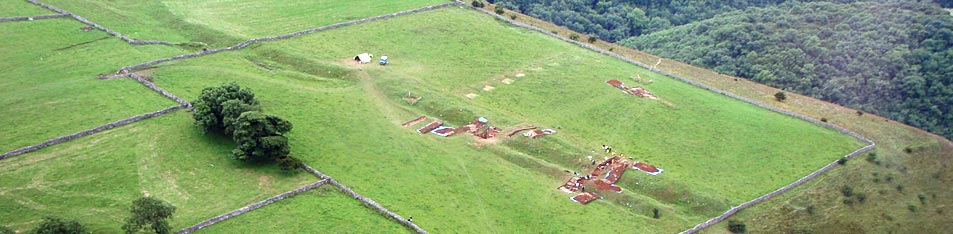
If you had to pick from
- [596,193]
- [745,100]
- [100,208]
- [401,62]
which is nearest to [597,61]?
[745,100]

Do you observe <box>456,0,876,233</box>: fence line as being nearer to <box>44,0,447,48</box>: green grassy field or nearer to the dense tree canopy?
<box>44,0,447,48</box>: green grassy field

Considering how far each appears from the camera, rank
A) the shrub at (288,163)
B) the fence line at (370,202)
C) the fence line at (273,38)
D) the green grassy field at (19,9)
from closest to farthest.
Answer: the fence line at (370,202)
the shrub at (288,163)
the fence line at (273,38)
the green grassy field at (19,9)

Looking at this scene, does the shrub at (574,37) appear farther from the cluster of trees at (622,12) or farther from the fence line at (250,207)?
the fence line at (250,207)

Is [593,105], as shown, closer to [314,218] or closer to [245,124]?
[314,218]

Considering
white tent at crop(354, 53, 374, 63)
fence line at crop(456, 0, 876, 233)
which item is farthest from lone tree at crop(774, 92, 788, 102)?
white tent at crop(354, 53, 374, 63)

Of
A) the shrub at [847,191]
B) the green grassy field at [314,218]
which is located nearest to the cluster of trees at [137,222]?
the green grassy field at [314,218]
